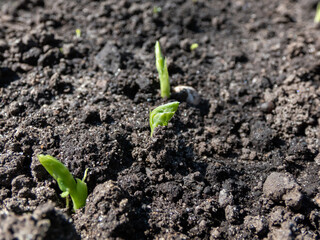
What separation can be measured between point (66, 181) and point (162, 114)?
68cm

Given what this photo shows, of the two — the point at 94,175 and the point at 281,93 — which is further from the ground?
the point at 94,175

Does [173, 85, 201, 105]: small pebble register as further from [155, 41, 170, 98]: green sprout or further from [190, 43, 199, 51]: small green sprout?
[190, 43, 199, 51]: small green sprout

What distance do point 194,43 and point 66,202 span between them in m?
1.78

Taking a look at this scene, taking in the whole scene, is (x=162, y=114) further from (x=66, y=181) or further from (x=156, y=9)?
(x=156, y=9)

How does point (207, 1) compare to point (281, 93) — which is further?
point (207, 1)

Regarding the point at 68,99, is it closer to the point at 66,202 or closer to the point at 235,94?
the point at 66,202

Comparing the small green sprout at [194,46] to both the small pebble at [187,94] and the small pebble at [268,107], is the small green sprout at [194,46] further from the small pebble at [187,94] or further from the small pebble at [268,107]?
the small pebble at [268,107]

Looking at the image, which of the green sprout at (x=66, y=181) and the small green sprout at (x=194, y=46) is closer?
the green sprout at (x=66, y=181)

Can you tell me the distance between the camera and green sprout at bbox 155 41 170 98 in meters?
2.17

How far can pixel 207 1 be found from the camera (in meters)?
3.36

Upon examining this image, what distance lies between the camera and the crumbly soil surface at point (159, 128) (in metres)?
1.77

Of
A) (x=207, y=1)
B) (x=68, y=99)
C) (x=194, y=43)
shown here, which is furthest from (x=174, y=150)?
(x=207, y=1)

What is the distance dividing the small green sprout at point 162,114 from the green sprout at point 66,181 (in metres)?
0.54

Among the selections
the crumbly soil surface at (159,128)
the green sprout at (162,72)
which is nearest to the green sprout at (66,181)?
Answer: the crumbly soil surface at (159,128)
